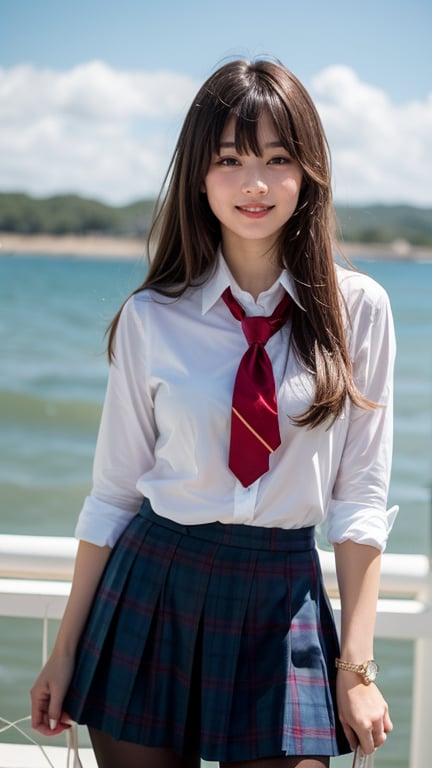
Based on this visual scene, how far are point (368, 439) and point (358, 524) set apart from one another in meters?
0.13

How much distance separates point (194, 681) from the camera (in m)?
1.58

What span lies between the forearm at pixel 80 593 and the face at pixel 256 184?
59 centimetres

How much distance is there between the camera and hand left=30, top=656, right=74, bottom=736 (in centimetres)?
166

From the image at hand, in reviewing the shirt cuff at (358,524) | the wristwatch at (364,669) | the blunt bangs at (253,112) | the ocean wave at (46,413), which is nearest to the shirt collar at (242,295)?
the blunt bangs at (253,112)

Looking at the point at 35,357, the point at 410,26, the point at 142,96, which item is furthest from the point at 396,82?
the point at 35,357

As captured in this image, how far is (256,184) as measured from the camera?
1.59 m

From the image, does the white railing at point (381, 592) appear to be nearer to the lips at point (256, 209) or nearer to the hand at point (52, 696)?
the hand at point (52, 696)

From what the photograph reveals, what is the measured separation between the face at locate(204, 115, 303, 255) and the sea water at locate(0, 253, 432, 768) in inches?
9.6

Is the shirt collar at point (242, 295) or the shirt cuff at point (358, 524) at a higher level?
the shirt collar at point (242, 295)

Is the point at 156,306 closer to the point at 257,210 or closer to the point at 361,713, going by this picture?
the point at 257,210

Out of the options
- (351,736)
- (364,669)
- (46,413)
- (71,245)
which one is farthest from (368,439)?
(71,245)

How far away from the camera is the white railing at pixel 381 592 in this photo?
6.08 ft

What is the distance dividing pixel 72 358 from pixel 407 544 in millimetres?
11417

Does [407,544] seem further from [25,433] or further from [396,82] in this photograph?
[396,82]
